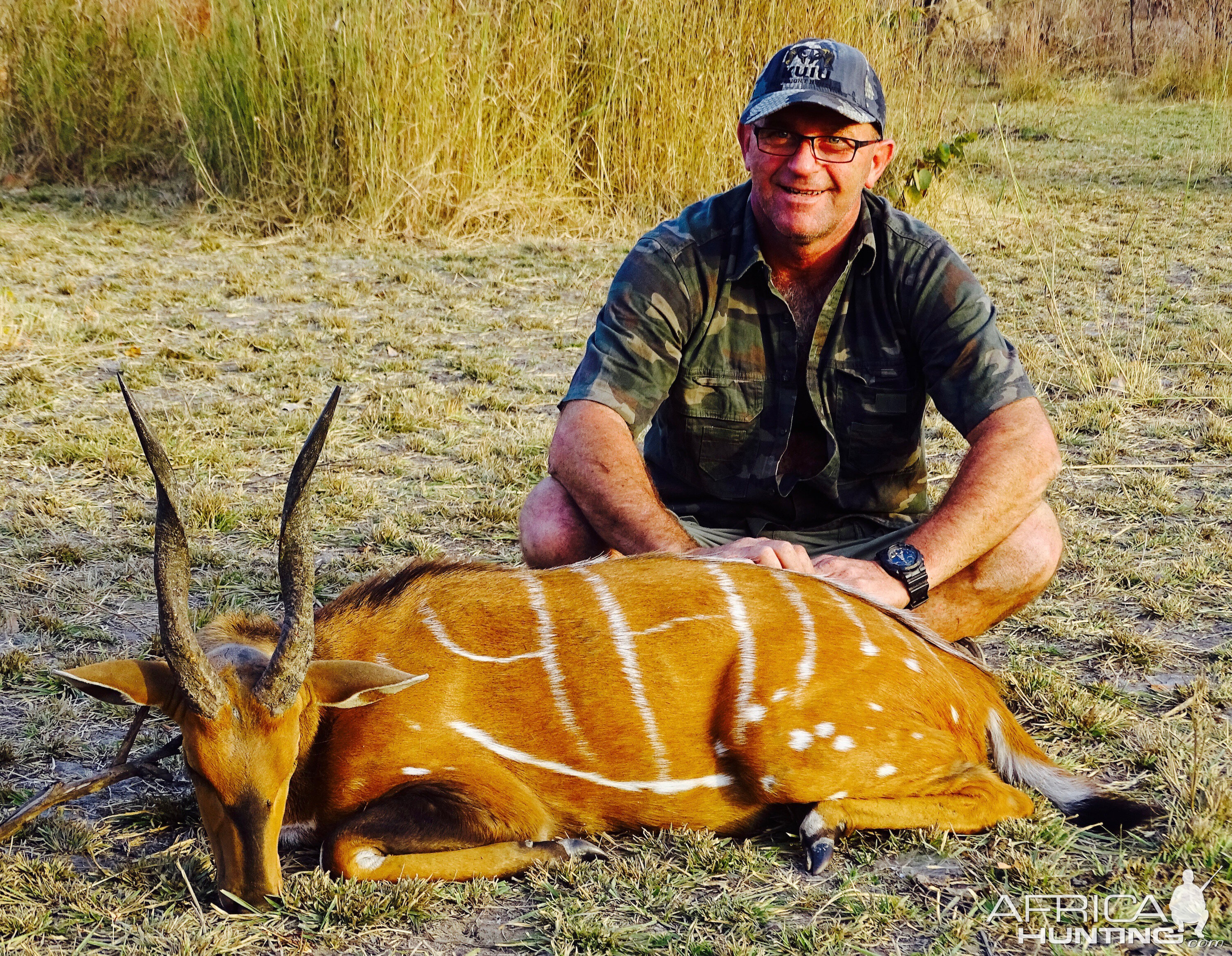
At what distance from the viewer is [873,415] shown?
3750 millimetres

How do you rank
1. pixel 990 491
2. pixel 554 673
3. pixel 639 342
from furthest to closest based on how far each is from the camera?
pixel 639 342 < pixel 990 491 < pixel 554 673

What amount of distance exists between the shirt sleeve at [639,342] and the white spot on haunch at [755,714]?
115 centimetres

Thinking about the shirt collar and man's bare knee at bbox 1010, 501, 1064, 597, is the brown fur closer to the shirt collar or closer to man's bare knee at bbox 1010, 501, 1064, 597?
man's bare knee at bbox 1010, 501, 1064, 597

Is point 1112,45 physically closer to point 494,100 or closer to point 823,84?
point 494,100

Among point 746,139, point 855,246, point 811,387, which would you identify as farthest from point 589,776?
point 746,139

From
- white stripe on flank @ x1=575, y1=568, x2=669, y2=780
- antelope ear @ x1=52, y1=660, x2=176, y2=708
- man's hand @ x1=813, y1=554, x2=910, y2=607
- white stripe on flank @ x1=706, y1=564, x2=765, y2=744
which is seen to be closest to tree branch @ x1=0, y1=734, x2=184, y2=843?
antelope ear @ x1=52, y1=660, x2=176, y2=708

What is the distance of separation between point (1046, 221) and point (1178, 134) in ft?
18.5

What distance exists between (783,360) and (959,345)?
54 centimetres

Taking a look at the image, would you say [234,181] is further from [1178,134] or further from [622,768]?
[1178,134]

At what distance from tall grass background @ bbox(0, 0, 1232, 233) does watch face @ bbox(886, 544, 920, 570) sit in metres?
6.98

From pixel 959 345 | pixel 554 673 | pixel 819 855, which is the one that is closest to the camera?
pixel 819 855

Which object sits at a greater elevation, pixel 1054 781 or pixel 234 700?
pixel 234 700

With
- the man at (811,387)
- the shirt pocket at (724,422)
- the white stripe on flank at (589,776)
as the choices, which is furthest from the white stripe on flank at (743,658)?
the shirt pocket at (724,422)

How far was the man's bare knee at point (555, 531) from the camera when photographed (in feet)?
12.2
